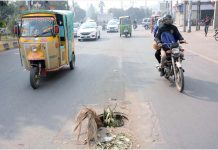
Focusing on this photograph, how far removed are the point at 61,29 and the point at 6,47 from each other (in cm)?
1202

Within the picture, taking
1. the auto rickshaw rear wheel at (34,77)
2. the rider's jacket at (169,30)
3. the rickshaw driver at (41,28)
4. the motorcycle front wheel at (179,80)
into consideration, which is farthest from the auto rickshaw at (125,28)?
the motorcycle front wheel at (179,80)

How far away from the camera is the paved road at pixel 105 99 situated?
5168mm

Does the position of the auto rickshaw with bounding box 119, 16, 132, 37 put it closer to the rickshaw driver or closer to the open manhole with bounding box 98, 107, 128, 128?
the rickshaw driver

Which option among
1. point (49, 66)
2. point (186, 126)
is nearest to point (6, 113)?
point (49, 66)

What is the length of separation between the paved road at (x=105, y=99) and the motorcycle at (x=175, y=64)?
264mm

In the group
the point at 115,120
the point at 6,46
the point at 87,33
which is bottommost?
the point at 115,120

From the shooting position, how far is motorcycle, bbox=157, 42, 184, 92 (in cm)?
775

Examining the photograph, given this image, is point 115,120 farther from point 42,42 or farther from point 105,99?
point 42,42

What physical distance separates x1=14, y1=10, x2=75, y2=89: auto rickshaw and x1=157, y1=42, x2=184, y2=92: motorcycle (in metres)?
3.31

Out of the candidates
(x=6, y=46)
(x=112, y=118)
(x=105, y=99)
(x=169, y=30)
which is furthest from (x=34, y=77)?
(x=6, y=46)

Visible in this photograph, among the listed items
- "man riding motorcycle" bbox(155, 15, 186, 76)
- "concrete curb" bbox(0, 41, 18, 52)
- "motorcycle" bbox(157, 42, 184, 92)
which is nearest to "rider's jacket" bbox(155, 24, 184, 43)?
"man riding motorcycle" bbox(155, 15, 186, 76)

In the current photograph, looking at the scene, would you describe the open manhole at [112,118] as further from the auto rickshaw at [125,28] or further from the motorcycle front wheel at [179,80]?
the auto rickshaw at [125,28]

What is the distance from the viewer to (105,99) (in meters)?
7.36

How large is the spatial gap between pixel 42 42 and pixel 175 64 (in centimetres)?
382
